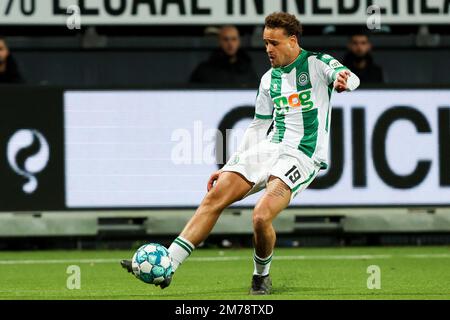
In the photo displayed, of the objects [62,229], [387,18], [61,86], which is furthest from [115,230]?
[387,18]

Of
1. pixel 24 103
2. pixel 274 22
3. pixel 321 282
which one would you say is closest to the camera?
pixel 274 22

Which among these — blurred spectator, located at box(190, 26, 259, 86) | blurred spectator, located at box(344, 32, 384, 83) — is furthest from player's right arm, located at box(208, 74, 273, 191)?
blurred spectator, located at box(344, 32, 384, 83)

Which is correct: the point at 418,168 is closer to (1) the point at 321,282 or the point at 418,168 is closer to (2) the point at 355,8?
(2) the point at 355,8

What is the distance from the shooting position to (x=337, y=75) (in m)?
9.98

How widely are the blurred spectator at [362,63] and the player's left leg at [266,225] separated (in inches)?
230

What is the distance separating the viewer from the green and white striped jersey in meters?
10.5

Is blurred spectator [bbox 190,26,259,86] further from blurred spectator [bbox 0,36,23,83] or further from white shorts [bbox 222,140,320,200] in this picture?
white shorts [bbox 222,140,320,200]

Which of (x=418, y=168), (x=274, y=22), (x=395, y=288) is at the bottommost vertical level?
(x=395, y=288)

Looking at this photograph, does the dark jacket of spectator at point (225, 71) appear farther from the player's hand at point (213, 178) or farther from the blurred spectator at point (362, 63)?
the player's hand at point (213, 178)

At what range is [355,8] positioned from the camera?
1616cm

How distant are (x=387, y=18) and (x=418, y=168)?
1.88 meters

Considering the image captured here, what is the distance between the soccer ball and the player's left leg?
78 cm

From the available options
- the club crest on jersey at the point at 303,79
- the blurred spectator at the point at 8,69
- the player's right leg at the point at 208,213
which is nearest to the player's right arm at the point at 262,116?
the club crest on jersey at the point at 303,79

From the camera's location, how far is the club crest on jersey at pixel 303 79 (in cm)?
1050
